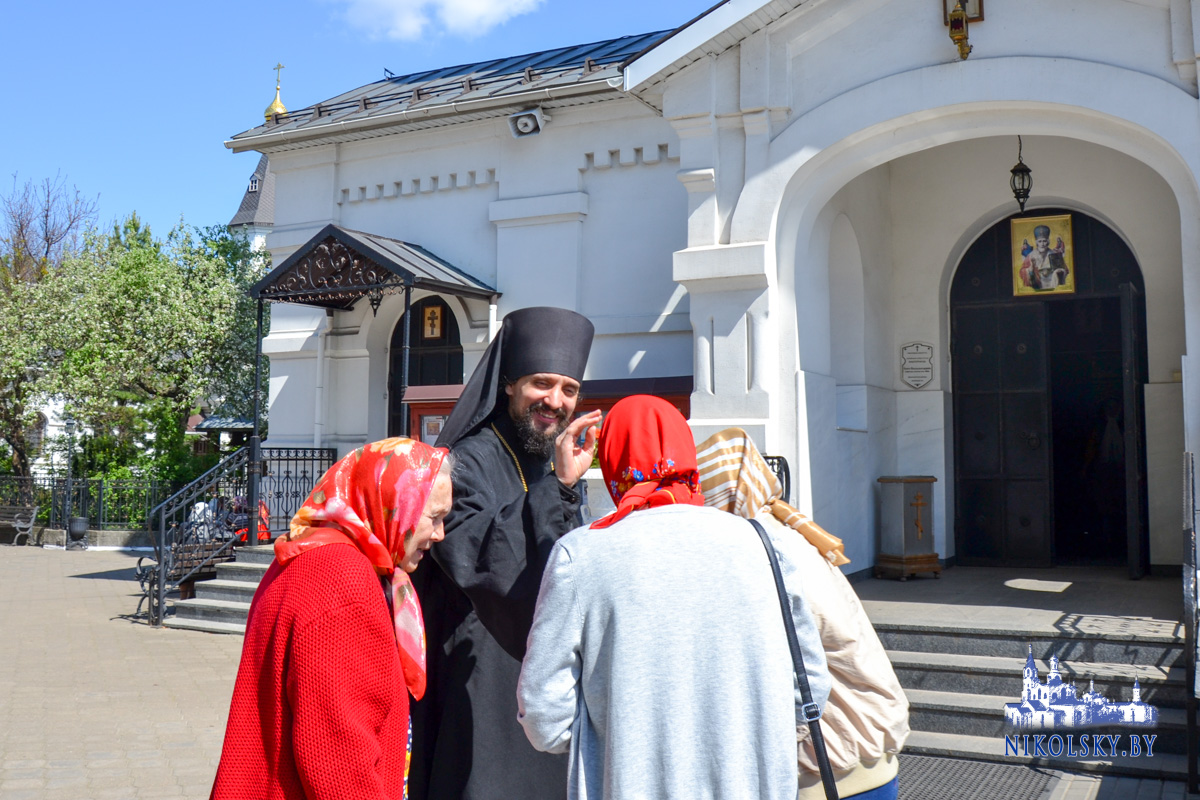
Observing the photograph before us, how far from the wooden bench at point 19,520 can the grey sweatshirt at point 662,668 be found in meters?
23.3

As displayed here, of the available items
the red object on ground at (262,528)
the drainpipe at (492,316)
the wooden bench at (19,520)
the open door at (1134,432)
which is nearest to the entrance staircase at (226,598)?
the red object on ground at (262,528)

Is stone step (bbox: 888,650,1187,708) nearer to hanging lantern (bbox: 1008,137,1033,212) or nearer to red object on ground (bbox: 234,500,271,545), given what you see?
hanging lantern (bbox: 1008,137,1033,212)

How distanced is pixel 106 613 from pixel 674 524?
11.8m

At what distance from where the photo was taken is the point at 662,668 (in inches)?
83.0

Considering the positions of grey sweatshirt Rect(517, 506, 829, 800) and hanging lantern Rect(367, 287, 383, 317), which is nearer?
grey sweatshirt Rect(517, 506, 829, 800)

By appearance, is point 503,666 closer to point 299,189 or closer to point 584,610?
point 584,610

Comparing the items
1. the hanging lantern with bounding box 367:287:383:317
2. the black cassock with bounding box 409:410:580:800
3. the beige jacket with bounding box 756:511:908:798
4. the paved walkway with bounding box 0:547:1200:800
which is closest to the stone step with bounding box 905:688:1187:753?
the paved walkway with bounding box 0:547:1200:800

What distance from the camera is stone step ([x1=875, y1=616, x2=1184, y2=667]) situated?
19.7 feet

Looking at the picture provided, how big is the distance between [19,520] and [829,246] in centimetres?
1992

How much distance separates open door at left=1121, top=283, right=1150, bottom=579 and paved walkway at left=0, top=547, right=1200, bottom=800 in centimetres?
347

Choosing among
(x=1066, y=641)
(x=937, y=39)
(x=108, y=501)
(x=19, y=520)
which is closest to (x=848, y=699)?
(x=1066, y=641)

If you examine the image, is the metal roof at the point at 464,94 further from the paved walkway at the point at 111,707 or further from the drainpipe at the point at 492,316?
the paved walkway at the point at 111,707

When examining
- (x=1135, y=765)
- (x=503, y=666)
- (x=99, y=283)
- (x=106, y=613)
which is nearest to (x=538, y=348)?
(x=503, y=666)

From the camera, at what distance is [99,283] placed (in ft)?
63.7
